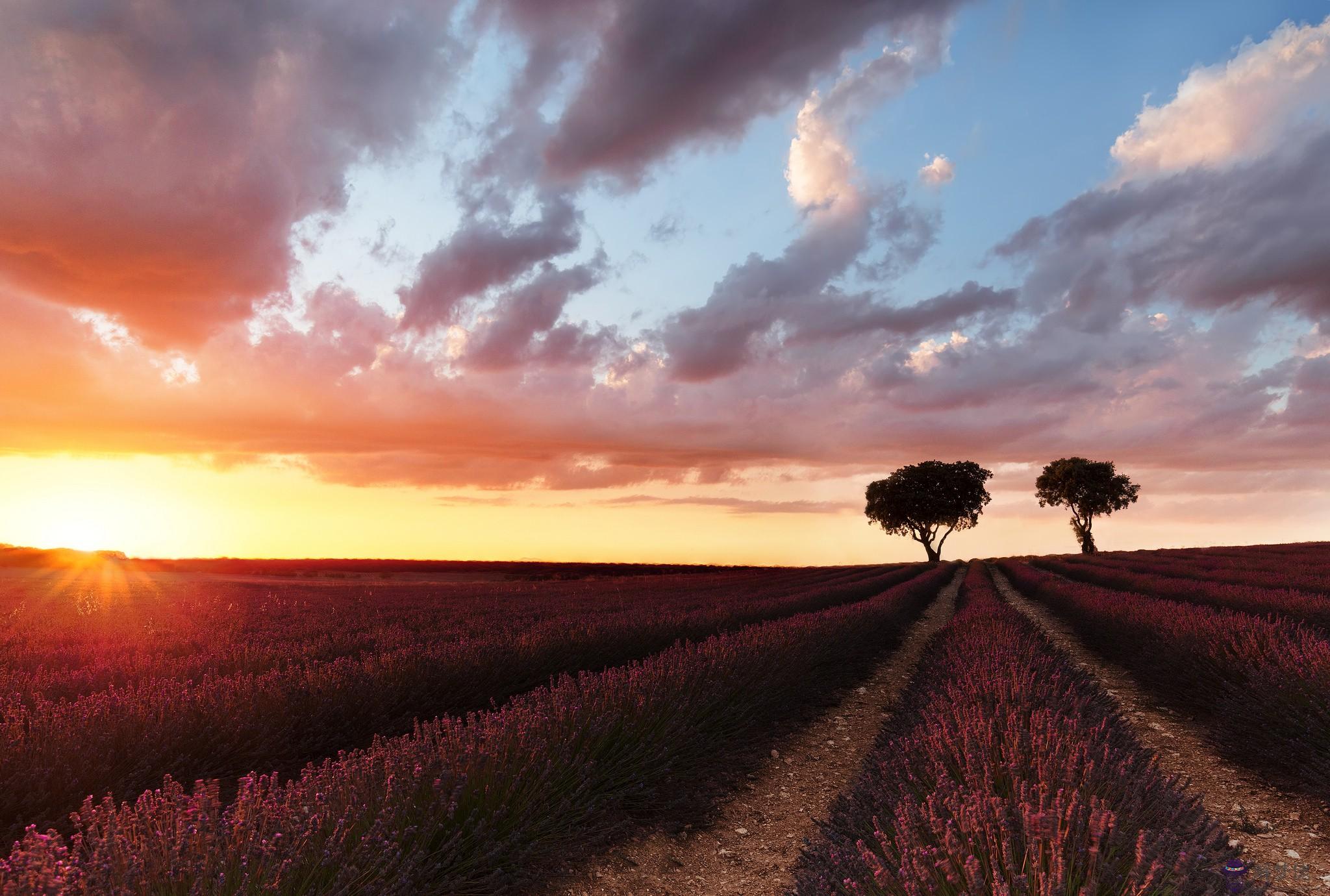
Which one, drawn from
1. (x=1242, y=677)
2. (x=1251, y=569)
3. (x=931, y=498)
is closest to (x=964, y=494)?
(x=931, y=498)

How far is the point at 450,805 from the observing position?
3.02m

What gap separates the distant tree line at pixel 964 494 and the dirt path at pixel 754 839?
47.4 m

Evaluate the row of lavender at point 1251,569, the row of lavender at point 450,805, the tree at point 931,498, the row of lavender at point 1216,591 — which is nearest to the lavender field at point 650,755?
the row of lavender at point 450,805

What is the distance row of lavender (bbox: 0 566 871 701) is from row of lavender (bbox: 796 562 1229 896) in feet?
18.0

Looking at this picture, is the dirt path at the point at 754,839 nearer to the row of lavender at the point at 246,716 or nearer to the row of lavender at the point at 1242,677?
the row of lavender at the point at 246,716

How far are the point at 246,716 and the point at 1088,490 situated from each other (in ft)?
191

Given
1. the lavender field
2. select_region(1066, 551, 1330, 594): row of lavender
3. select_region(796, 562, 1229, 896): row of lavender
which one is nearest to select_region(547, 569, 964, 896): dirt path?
the lavender field

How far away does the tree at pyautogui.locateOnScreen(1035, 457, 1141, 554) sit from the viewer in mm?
51125

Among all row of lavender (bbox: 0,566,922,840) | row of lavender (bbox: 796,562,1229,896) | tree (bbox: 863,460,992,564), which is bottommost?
row of lavender (bbox: 0,566,922,840)

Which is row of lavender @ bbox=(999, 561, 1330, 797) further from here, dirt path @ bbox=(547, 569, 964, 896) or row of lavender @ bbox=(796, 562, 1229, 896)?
dirt path @ bbox=(547, 569, 964, 896)

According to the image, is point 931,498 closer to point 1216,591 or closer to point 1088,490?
point 1088,490

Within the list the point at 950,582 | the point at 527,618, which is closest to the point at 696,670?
the point at 527,618

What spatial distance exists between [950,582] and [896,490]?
24.2 m

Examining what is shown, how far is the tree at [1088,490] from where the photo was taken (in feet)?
168
